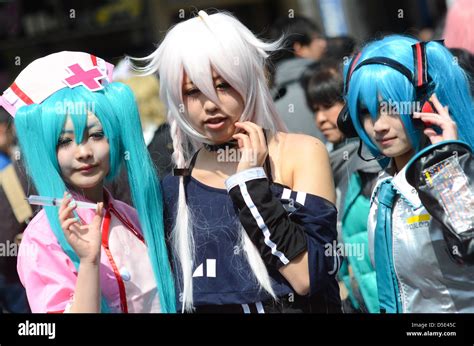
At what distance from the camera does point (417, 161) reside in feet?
7.39

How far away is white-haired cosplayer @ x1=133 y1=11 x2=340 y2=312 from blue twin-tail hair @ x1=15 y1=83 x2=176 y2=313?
0.06 m

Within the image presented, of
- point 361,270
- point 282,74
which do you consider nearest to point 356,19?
point 282,74

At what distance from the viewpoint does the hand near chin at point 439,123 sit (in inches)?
88.4

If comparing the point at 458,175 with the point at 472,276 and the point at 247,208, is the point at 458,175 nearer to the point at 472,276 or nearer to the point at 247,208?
the point at 472,276

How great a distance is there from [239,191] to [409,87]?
514 millimetres

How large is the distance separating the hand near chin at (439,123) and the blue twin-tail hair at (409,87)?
0.04m

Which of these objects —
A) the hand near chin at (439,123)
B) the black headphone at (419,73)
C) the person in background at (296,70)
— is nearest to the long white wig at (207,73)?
the black headphone at (419,73)

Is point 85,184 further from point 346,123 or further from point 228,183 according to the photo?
point 346,123

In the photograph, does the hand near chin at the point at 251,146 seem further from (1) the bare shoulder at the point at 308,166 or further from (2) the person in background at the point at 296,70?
(2) the person in background at the point at 296,70

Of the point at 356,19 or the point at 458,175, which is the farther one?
the point at 356,19

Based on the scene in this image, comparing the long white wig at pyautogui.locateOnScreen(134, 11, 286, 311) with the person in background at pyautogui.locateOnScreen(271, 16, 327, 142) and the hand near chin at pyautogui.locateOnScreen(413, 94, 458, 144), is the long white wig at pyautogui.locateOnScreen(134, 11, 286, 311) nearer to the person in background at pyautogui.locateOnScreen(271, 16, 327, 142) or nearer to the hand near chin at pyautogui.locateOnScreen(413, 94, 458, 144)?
the hand near chin at pyautogui.locateOnScreen(413, 94, 458, 144)

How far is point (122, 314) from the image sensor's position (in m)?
2.42

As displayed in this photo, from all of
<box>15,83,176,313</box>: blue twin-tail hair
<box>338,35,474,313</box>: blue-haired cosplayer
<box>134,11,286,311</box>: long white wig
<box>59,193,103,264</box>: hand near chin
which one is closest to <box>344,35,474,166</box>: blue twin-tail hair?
<box>338,35,474,313</box>: blue-haired cosplayer

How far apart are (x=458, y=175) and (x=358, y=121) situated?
13.2 inches
